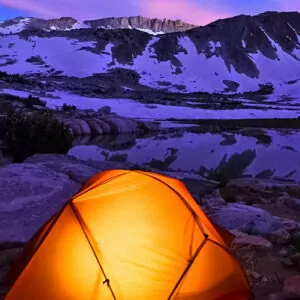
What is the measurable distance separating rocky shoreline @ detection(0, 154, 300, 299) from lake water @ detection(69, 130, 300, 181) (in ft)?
24.3

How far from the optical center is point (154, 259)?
4480 millimetres

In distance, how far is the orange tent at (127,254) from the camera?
434 cm

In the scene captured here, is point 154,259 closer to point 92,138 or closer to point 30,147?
point 30,147

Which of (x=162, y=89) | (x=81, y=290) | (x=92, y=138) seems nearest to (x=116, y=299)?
(x=81, y=290)

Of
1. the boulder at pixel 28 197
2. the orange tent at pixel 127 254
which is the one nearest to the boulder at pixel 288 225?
the orange tent at pixel 127 254

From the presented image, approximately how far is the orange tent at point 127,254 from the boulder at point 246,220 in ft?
7.39

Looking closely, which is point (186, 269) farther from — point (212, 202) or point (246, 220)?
point (212, 202)

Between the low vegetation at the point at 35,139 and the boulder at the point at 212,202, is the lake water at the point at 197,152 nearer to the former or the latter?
the low vegetation at the point at 35,139

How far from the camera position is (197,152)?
20.4 meters

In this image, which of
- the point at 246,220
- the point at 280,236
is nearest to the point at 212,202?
the point at 246,220

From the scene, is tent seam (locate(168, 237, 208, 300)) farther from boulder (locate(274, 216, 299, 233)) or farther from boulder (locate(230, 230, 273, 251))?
boulder (locate(274, 216, 299, 233))

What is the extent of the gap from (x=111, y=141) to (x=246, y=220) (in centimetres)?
1752

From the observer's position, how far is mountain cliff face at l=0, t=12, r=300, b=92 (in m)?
106

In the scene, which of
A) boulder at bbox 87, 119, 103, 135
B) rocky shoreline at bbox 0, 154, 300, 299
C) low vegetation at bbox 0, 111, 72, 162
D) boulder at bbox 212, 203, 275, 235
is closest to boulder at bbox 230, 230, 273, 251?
rocky shoreline at bbox 0, 154, 300, 299
